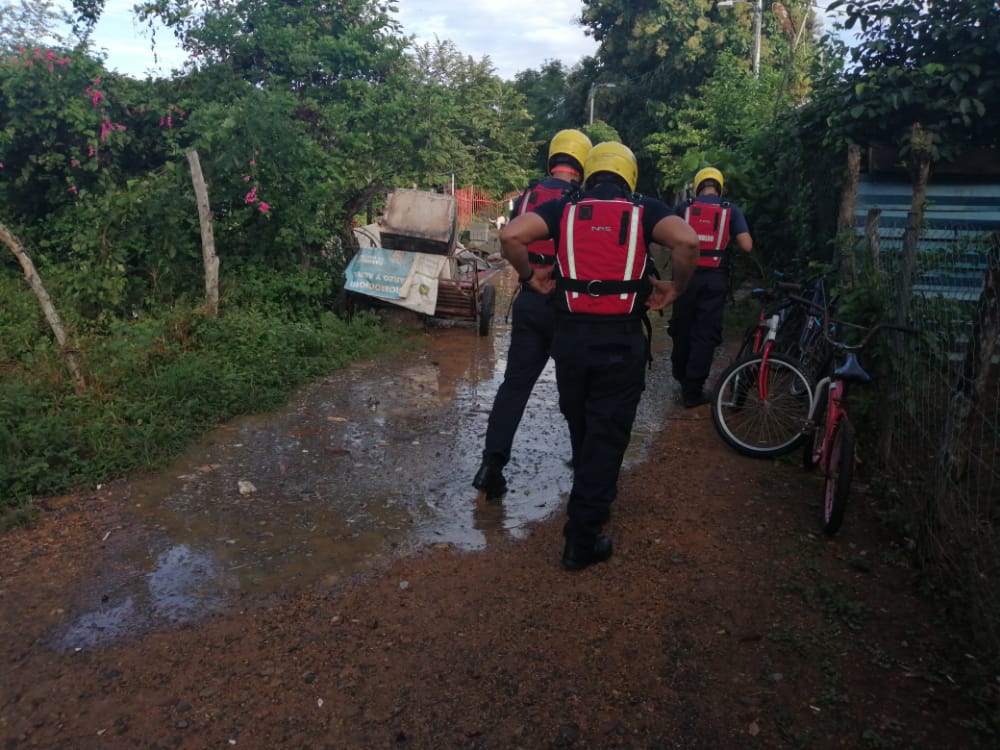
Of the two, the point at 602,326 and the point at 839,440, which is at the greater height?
the point at 602,326

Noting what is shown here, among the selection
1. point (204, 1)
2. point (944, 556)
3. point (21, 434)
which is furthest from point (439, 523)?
point (204, 1)

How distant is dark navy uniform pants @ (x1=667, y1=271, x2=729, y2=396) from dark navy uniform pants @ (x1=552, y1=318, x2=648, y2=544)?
256 cm

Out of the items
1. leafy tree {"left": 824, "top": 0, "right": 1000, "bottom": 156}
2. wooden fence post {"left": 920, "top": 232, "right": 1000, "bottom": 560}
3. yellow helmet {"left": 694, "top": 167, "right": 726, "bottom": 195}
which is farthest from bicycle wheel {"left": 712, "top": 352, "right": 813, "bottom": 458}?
leafy tree {"left": 824, "top": 0, "right": 1000, "bottom": 156}

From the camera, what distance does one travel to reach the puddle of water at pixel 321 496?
3.82m

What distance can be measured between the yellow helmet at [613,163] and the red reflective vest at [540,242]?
2.68 feet

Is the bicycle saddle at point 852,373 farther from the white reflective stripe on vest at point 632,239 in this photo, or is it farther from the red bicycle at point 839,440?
the white reflective stripe on vest at point 632,239

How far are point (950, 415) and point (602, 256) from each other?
178cm

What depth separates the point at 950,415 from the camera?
3723 mm

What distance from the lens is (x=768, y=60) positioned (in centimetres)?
2527

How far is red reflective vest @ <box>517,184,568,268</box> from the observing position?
4602 mm

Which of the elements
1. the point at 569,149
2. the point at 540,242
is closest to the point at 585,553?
the point at 540,242

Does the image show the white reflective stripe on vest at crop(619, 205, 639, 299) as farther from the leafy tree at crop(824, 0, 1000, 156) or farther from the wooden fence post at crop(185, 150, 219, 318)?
the wooden fence post at crop(185, 150, 219, 318)

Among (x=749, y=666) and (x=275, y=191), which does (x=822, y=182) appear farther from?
(x=749, y=666)

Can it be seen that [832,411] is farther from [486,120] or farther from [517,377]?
[486,120]
